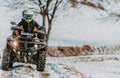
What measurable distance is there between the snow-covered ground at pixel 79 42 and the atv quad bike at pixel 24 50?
1.18ft

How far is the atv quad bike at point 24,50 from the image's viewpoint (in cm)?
1694

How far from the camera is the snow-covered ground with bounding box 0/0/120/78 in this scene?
57.1ft

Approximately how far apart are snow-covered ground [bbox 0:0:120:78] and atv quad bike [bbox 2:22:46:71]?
1.18 ft

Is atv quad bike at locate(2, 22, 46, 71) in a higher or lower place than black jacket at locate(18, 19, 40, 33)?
lower

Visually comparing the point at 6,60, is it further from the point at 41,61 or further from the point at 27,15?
the point at 27,15

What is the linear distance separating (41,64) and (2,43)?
15716mm

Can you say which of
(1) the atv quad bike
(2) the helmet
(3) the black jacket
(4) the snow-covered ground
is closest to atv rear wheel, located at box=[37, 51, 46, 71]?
(1) the atv quad bike

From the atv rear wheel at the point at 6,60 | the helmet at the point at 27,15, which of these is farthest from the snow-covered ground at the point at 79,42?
the helmet at the point at 27,15

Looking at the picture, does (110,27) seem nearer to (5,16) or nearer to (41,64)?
(5,16)

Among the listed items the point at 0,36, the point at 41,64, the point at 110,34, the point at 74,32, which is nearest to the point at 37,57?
the point at 41,64

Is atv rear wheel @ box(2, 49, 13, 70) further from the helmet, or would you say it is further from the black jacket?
the helmet

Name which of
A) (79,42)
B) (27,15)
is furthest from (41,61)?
(79,42)

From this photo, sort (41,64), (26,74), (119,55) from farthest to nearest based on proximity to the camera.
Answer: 1. (119,55)
2. (41,64)
3. (26,74)

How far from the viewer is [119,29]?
4994cm
